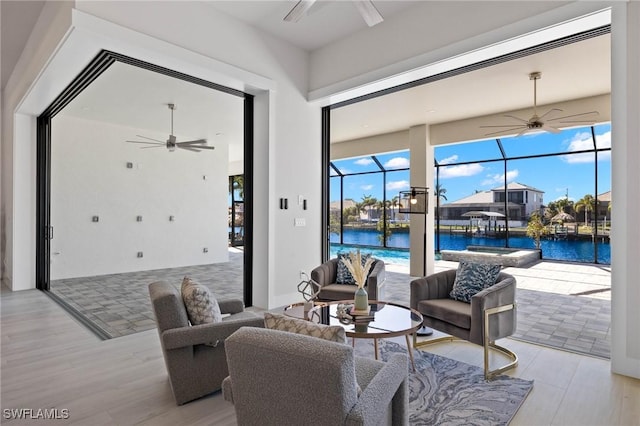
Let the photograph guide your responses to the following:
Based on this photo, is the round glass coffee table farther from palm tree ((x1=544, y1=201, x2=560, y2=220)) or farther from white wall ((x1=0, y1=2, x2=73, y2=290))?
palm tree ((x1=544, y1=201, x2=560, y2=220))

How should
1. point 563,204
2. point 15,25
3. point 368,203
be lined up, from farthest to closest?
1. point 368,203
2. point 563,204
3. point 15,25

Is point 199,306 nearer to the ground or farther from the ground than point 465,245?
farther from the ground

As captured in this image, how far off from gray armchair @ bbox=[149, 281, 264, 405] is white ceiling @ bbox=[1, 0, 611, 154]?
316 cm

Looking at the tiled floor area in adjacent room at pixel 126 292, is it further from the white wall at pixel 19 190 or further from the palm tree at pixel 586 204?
the palm tree at pixel 586 204

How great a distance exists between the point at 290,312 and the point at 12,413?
191cm

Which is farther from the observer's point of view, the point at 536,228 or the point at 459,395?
the point at 536,228

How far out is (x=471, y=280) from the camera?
3334 mm

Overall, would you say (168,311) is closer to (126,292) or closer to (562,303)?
(126,292)

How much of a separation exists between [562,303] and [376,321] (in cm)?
385

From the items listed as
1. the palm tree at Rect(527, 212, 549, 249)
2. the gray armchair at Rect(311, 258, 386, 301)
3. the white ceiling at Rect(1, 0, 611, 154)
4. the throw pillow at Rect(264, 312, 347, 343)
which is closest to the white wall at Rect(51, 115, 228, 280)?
the white ceiling at Rect(1, 0, 611, 154)

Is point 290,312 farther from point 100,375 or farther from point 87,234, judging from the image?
point 87,234

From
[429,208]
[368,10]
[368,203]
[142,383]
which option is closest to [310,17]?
[368,10]

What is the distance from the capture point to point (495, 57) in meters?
3.62

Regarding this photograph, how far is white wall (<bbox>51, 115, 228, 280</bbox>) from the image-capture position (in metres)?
7.03
